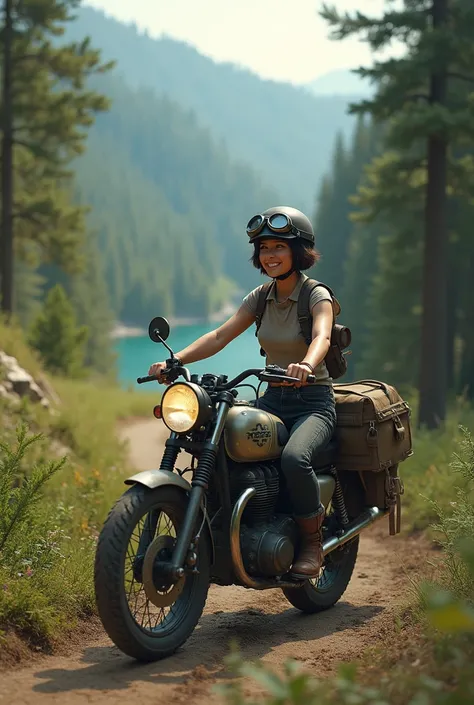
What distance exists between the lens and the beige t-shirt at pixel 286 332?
582 centimetres

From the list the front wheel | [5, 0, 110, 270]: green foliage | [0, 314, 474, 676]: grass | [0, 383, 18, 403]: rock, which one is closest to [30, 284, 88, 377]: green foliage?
[5, 0, 110, 270]: green foliage

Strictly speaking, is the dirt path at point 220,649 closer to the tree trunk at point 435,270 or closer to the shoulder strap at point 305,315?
the shoulder strap at point 305,315

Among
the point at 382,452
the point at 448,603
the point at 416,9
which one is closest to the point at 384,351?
the point at 416,9

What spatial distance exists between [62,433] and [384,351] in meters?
21.6

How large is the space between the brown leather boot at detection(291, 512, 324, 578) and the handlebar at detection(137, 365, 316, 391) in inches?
36.4

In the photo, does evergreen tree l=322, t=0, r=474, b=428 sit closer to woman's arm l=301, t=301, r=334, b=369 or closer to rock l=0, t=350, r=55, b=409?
rock l=0, t=350, r=55, b=409

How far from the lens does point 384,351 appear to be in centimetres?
3353

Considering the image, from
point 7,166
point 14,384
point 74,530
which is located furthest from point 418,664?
point 7,166

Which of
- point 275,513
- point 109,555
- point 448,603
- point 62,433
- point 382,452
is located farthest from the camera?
point 62,433

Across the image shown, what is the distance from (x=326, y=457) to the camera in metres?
6.06

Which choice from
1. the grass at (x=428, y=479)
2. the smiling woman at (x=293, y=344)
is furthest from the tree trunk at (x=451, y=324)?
the smiling woman at (x=293, y=344)

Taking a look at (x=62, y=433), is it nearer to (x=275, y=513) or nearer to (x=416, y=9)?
(x=275, y=513)

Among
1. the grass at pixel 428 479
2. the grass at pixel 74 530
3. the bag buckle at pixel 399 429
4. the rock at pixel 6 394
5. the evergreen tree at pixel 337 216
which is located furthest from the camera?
the evergreen tree at pixel 337 216

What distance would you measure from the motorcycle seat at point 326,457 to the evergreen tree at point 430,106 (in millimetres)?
8593
